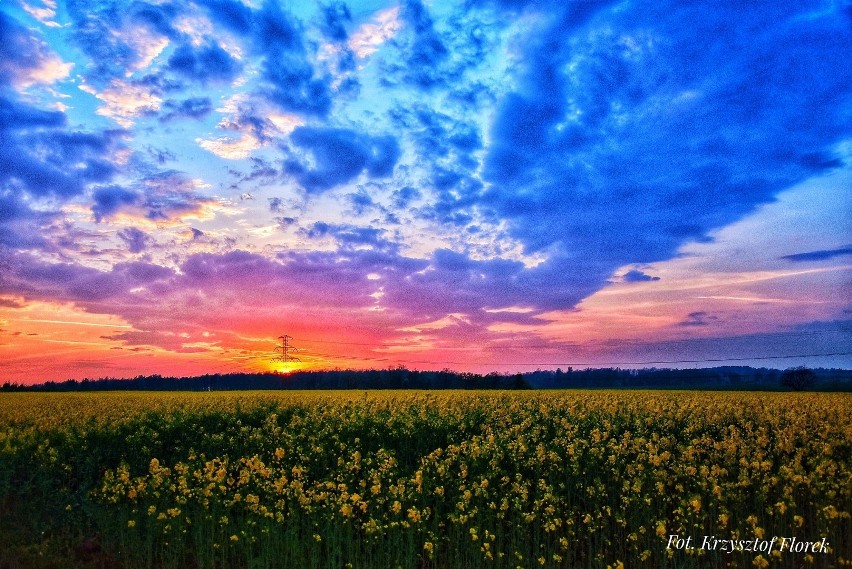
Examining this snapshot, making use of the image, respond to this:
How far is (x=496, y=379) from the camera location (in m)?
75.9

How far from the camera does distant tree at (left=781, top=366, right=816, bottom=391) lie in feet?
255

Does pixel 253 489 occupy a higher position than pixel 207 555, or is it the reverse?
pixel 253 489

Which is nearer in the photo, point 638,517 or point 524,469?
point 638,517

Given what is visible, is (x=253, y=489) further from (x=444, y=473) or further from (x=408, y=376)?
(x=408, y=376)

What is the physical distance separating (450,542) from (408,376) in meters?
71.6

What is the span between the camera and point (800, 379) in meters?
78.4

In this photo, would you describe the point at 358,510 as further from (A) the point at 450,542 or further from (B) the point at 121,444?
(B) the point at 121,444

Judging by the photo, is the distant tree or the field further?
the distant tree

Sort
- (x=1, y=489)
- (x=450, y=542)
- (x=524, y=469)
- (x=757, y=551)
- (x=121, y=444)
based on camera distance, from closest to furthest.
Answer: (x=757, y=551)
(x=450, y=542)
(x=524, y=469)
(x=1, y=489)
(x=121, y=444)

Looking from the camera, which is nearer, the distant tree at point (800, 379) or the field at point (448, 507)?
the field at point (448, 507)

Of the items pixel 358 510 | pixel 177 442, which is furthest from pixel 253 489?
pixel 177 442

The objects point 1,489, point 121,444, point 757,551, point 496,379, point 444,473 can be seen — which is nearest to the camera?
point 757,551

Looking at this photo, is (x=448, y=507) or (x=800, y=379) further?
(x=800, y=379)

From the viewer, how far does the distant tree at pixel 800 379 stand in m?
77.8
